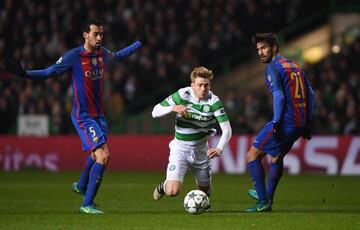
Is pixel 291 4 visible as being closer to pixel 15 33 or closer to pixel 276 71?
pixel 15 33

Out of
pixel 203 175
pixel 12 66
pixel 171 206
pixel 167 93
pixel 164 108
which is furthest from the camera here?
pixel 167 93

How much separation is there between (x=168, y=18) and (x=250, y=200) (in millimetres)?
13360

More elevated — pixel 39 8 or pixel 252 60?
pixel 39 8

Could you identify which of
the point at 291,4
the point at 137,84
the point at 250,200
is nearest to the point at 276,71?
the point at 250,200

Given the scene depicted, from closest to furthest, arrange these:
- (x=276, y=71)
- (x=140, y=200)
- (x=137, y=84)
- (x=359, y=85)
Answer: (x=276, y=71)
(x=140, y=200)
(x=359, y=85)
(x=137, y=84)

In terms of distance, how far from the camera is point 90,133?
36.6ft

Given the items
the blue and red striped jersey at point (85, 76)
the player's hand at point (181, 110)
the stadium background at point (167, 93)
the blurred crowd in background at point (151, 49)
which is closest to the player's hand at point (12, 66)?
the blue and red striped jersey at point (85, 76)

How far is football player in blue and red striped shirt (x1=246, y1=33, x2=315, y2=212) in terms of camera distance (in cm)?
1101

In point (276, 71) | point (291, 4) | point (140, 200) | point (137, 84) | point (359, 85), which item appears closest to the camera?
point (276, 71)

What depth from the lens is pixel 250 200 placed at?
13.3m

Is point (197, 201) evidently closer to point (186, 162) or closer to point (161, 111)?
point (186, 162)

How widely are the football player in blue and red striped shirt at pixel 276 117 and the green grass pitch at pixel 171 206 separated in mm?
442

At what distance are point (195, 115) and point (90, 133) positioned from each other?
1.33 m

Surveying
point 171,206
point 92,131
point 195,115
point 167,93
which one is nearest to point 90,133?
point 92,131
